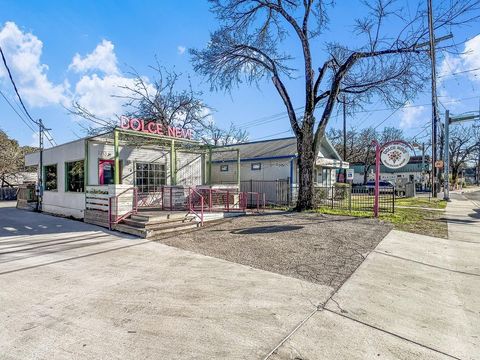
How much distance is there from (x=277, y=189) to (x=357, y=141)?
27292mm

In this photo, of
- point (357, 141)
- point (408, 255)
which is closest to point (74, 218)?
point (408, 255)

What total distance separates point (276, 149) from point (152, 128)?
982 centimetres

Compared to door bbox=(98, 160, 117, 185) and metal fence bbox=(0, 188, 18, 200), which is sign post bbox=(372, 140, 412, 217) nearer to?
door bbox=(98, 160, 117, 185)

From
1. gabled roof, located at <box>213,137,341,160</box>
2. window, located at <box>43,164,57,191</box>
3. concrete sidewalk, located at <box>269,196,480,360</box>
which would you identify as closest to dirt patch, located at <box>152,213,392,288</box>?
concrete sidewalk, located at <box>269,196,480,360</box>

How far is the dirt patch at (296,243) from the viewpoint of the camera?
18.5 ft

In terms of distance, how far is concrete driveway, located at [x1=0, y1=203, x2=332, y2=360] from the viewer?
2.91m

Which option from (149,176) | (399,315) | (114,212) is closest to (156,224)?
(114,212)

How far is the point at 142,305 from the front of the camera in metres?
3.89

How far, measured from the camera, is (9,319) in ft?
11.3

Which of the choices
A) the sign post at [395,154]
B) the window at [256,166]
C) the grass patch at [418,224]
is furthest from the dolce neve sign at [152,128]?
the sign post at [395,154]

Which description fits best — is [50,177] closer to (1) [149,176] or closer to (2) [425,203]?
(1) [149,176]

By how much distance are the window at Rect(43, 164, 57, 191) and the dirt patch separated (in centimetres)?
905

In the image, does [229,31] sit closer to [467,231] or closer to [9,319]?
[467,231]

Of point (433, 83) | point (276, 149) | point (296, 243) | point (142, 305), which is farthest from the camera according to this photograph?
point (276, 149)
